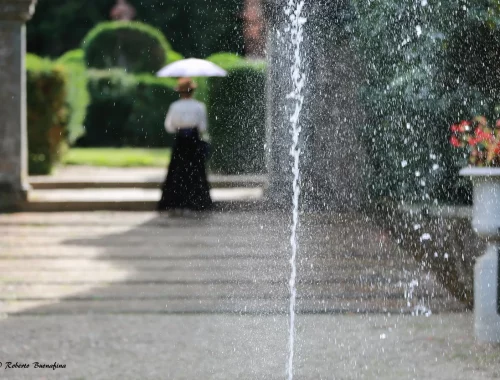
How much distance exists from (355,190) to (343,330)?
4997 millimetres

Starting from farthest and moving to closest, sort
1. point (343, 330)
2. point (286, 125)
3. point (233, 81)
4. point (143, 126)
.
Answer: point (143, 126) < point (233, 81) < point (286, 125) < point (343, 330)

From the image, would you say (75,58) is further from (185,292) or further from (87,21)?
(185,292)

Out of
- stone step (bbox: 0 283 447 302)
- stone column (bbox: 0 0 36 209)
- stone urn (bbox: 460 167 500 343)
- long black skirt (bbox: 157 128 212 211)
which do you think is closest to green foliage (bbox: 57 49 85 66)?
stone column (bbox: 0 0 36 209)

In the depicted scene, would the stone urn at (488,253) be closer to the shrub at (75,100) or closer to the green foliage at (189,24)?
the shrub at (75,100)

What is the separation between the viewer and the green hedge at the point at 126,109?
728 inches

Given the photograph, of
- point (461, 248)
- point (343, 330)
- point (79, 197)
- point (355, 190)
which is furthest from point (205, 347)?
point (79, 197)

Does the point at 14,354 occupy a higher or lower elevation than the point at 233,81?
lower

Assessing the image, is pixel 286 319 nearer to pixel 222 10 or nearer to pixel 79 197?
pixel 79 197

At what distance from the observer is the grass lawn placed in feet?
49.6

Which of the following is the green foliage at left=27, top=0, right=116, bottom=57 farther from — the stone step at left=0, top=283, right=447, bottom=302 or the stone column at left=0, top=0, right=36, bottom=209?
the stone step at left=0, top=283, right=447, bottom=302

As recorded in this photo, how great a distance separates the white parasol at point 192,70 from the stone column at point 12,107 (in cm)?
153

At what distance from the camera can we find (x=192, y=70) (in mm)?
11320

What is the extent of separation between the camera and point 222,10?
69.4 ft

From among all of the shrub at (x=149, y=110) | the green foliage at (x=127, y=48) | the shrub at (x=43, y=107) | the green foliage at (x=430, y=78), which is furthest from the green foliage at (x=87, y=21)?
the green foliage at (x=430, y=78)
